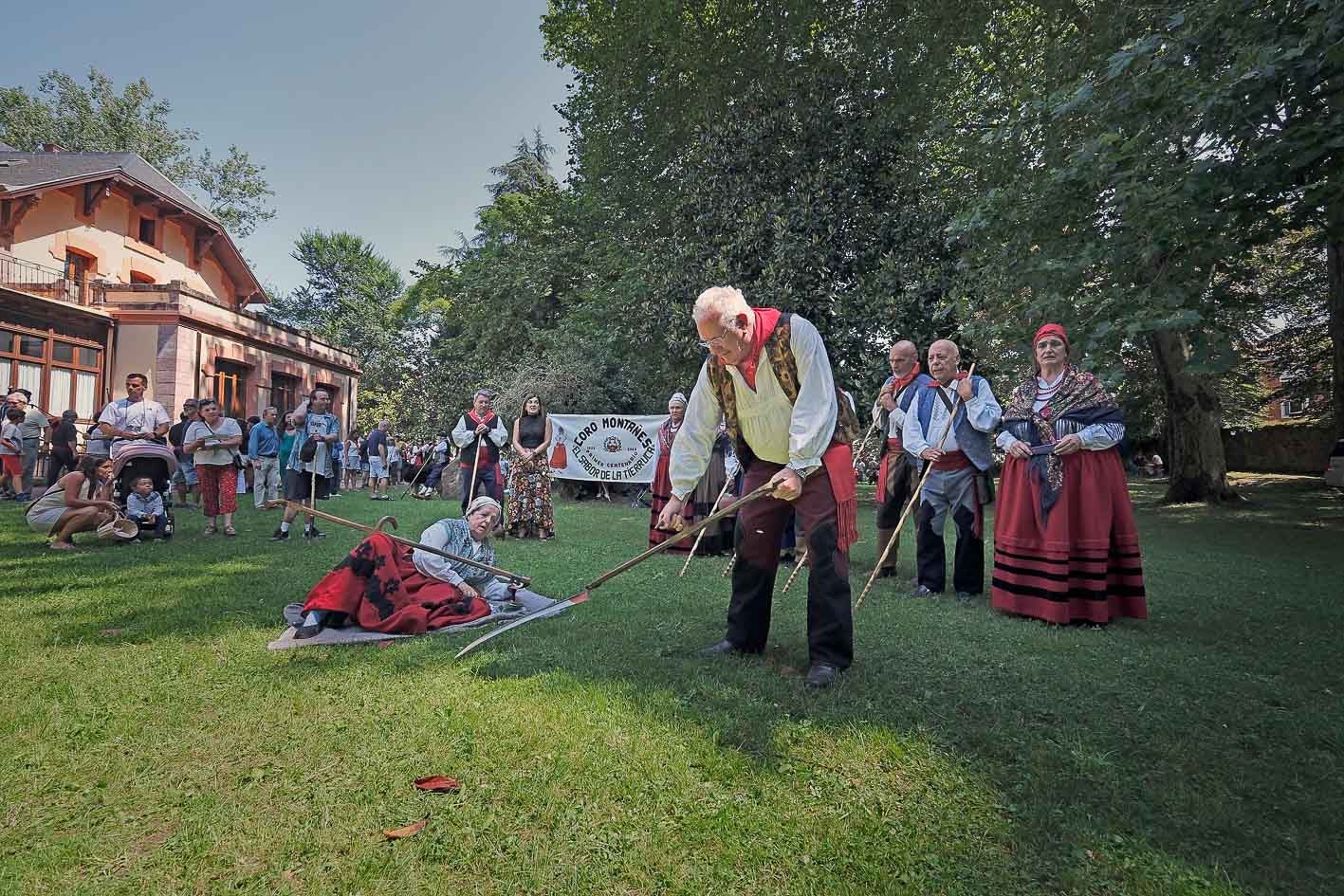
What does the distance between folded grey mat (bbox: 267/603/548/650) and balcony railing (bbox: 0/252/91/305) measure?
21747 millimetres

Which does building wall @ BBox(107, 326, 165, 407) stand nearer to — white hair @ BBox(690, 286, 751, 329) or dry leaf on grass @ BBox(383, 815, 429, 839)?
white hair @ BBox(690, 286, 751, 329)

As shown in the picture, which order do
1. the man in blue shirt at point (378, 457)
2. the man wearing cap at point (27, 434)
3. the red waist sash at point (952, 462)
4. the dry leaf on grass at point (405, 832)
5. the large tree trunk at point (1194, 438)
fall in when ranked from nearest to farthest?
the dry leaf on grass at point (405, 832) → the red waist sash at point (952, 462) → the man wearing cap at point (27, 434) → the large tree trunk at point (1194, 438) → the man in blue shirt at point (378, 457)

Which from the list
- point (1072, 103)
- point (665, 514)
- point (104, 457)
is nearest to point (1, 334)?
point (104, 457)

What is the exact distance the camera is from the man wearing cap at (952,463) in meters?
5.64

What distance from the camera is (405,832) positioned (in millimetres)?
2164

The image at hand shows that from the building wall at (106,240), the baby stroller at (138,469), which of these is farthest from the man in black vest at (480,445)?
the building wall at (106,240)

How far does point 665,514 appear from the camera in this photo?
12.0ft

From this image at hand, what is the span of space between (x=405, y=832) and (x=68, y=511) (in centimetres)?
791

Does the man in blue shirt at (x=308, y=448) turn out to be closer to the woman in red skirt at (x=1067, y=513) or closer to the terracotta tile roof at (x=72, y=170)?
the woman in red skirt at (x=1067, y=513)

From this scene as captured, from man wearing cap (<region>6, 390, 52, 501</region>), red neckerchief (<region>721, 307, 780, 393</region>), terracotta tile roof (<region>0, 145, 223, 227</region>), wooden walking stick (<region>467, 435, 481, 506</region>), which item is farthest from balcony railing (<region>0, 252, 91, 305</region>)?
red neckerchief (<region>721, 307, 780, 393</region>)

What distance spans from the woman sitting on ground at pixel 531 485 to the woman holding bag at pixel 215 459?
11.4 feet

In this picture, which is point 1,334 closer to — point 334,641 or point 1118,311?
point 334,641

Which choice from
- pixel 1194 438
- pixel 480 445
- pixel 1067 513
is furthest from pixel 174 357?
pixel 1194 438

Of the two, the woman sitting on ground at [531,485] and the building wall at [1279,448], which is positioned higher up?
the building wall at [1279,448]
